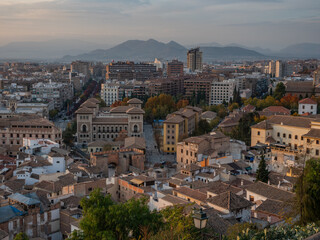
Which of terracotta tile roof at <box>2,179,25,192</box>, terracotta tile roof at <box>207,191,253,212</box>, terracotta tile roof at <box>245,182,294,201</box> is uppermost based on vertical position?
terracotta tile roof at <box>207,191,253,212</box>

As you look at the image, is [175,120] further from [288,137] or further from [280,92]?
[280,92]

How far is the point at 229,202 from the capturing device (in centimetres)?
993

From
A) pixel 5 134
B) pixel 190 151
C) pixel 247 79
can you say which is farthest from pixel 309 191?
pixel 247 79

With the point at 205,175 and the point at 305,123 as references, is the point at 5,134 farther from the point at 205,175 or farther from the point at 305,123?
the point at 305,123

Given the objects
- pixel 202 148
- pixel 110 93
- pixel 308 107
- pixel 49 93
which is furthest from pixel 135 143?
pixel 49 93

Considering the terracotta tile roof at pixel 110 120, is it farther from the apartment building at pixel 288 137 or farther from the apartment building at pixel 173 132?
the apartment building at pixel 288 137

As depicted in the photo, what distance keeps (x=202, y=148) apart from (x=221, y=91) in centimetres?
2194

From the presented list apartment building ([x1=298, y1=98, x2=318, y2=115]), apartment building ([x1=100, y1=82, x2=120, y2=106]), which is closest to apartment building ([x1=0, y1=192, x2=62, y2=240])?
apartment building ([x1=298, y1=98, x2=318, y2=115])

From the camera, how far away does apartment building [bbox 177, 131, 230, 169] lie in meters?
18.8

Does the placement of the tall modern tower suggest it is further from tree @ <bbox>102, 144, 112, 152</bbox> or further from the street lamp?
the street lamp

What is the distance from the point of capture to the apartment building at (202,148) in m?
18.8

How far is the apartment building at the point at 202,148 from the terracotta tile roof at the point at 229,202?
26.7 feet

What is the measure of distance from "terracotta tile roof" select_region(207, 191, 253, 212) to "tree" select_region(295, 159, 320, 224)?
2.38m

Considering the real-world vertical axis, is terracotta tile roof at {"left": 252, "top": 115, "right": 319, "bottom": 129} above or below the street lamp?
below
